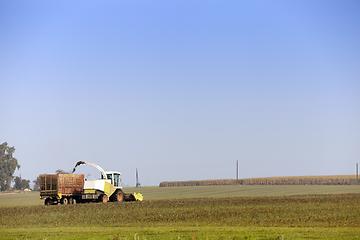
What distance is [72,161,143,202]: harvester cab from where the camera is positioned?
46.9 m

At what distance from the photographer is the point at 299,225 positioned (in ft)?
83.1

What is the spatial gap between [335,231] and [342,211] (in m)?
10.9

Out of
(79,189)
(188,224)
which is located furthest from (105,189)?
(188,224)

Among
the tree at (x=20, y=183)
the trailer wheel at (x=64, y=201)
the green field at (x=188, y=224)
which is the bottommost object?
the tree at (x=20, y=183)

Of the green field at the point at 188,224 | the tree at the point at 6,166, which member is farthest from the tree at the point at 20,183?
the green field at the point at 188,224

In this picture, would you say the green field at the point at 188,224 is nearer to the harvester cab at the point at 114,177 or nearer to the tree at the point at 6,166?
the harvester cab at the point at 114,177

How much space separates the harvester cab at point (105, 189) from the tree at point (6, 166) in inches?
4117

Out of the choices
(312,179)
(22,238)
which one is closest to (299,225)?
(22,238)

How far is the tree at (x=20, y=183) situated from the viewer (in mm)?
145500

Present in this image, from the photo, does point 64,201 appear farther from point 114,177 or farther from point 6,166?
point 6,166

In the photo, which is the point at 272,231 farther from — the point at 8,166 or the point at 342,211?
the point at 8,166

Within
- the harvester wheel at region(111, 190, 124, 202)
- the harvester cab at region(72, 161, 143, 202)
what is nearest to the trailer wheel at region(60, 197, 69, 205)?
the harvester cab at region(72, 161, 143, 202)

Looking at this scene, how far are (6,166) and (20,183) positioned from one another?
24.7 feet

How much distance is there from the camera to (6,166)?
144 metres
